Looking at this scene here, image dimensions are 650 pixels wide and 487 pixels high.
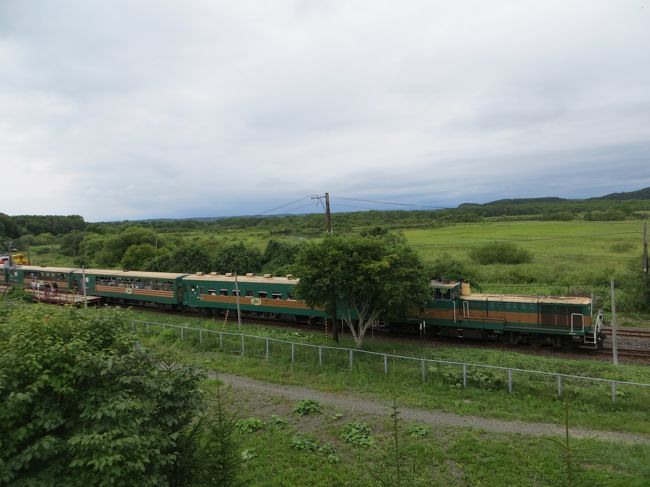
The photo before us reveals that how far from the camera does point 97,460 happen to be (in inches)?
205

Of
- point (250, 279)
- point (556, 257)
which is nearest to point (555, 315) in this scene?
point (250, 279)

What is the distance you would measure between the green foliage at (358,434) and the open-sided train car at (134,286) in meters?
23.5

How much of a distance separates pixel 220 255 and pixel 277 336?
25.6m

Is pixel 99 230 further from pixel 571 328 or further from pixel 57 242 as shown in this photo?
pixel 571 328

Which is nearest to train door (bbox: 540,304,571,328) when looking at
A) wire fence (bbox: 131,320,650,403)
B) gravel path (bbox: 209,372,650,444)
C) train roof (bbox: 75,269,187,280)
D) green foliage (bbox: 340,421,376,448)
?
wire fence (bbox: 131,320,650,403)

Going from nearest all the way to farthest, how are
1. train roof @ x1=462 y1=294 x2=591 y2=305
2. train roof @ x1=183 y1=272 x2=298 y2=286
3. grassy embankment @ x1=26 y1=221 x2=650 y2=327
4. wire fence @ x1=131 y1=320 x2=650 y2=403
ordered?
wire fence @ x1=131 y1=320 x2=650 y2=403, train roof @ x1=462 y1=294 x2=591 y2=305, train roof @ x1=183 y1=272 x2=298 y2=286, grassy embankment @ x1=26 y1=221 x2=650 y2=327

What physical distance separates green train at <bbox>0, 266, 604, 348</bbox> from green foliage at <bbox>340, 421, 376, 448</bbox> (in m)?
10.6

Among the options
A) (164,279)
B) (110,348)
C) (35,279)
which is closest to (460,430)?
(110,348)

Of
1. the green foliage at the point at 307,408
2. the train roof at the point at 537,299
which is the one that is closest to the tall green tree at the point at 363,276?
the train roof at the point at 537,299

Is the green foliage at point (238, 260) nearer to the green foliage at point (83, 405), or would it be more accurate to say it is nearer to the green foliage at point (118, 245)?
the green foliage at point (118, 245)

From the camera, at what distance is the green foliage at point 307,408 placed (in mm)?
13795

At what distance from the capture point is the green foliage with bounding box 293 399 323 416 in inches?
543

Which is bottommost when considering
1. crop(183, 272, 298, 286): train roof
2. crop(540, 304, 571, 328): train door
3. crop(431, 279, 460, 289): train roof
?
crop(540, 304, 571, 328): train door

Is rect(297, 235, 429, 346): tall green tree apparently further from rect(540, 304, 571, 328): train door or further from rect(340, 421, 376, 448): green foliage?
rect(340, 421, 376, 448): green foliage
